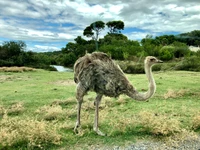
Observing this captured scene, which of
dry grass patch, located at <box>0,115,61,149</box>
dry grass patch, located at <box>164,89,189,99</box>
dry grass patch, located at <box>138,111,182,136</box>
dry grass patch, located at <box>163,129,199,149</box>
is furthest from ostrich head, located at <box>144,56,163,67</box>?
dry grass patch, located at <box>164,89,189,99</box>

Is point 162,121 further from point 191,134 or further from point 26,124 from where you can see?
point 26,124

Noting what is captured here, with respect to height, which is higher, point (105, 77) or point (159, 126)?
point (105, 77)

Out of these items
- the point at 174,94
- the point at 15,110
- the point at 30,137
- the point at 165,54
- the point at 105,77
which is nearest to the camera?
the point at 30,137

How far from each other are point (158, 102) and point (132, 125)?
3.32 metres


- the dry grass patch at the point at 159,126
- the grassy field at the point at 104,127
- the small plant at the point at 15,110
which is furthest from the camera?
the small plant at the point at 15,110

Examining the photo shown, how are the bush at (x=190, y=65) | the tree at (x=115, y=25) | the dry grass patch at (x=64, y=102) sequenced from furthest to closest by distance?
1. the tree at (x=115, y=25)
2. the bush at (x=190, y=65)
3. the dry grass patch at (x=64, y=102)

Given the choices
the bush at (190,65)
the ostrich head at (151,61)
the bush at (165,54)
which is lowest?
the bush at (190,65)

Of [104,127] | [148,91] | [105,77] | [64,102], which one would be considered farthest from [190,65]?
[105,77]

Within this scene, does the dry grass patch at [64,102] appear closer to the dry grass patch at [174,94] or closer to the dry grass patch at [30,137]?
the dry grass patch at [174,94]

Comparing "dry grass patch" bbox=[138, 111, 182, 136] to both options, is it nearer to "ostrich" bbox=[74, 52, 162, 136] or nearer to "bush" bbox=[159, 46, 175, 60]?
"ostrich" bbox=[74, 52, 162, 136]

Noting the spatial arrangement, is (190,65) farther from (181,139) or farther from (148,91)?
(148,91)

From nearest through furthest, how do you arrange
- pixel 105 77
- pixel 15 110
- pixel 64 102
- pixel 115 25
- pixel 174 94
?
pixel 105 77 < pixel 15 110 < pixel 64 102 < pixel 174 94 < pixel 115 25

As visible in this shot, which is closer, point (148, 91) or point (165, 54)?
point (148, 91)

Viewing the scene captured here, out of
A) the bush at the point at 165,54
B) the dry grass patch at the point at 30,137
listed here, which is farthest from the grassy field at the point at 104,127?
the bush at the point at 165,54
